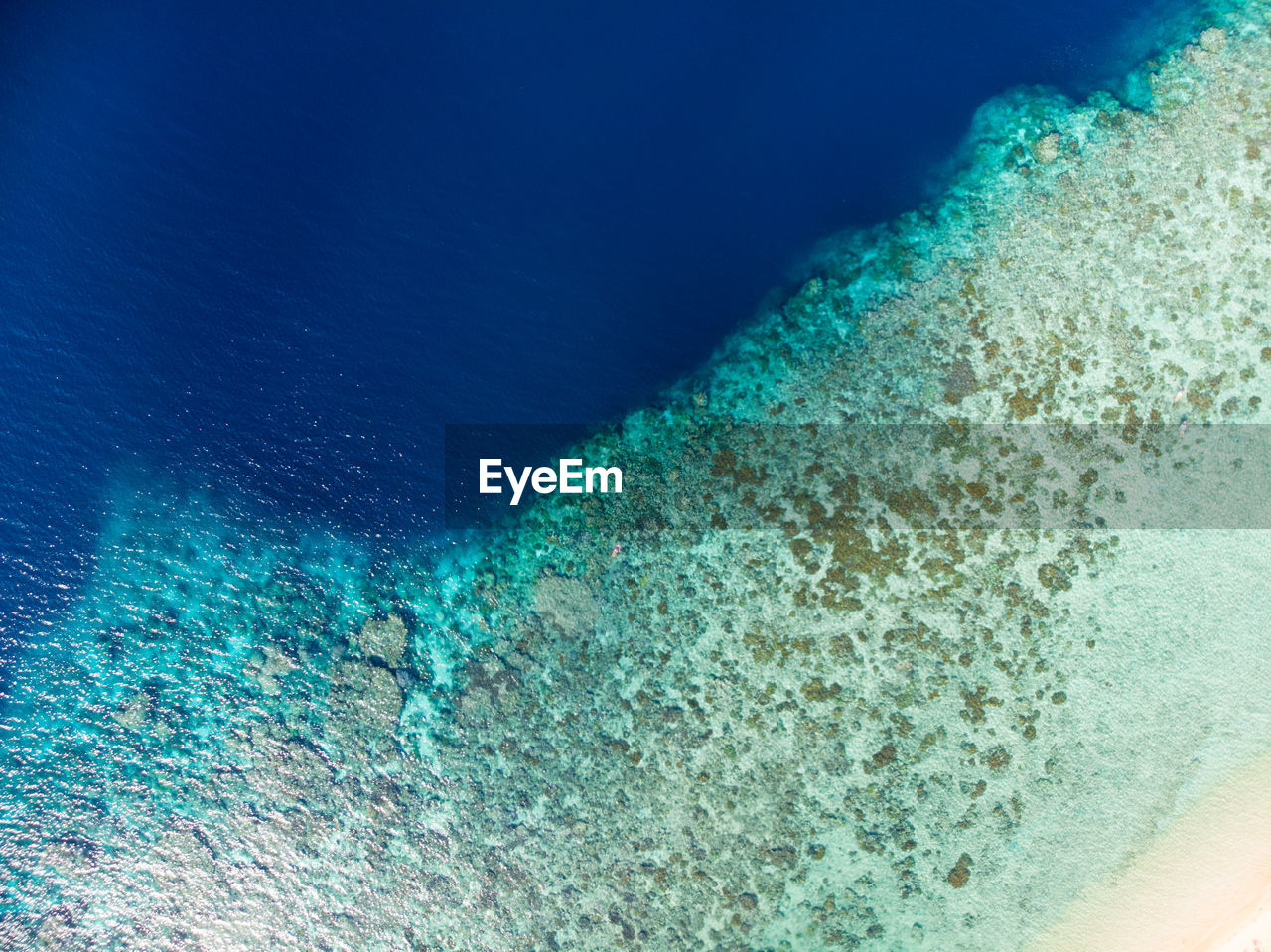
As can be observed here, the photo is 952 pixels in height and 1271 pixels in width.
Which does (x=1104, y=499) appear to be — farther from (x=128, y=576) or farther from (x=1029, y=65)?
(x=128, y=576)

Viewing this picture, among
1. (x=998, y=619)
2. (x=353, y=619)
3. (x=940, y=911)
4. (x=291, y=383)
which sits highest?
(x=291, y=383)

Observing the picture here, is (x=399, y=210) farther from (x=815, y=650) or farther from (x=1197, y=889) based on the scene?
(x=1197, y=889)

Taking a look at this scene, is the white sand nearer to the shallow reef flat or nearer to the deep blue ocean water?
the shallow reef flat

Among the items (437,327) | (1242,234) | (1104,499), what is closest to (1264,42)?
(1242,234)

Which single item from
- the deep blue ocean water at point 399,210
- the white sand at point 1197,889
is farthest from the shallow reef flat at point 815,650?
the deep blue ocean water at point 399,210

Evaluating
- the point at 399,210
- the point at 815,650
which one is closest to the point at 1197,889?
the point at 815,650

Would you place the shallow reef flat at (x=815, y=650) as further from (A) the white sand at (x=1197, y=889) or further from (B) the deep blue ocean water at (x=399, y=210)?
(B) the deep blue ocean water at (x=399, y=210)
